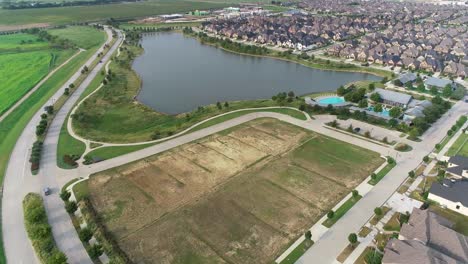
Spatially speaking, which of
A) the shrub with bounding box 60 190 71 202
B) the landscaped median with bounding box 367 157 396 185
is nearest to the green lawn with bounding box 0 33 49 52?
the shrub with bounding box 60 190 71 202

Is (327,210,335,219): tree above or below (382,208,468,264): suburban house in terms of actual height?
below

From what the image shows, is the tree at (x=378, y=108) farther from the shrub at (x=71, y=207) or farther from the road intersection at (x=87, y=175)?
the shrub at (x=71, y=207)

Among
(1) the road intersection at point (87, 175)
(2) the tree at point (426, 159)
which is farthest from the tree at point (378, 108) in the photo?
(2) the tree at point (426, 159)

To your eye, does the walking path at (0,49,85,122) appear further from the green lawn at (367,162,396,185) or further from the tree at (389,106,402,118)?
the tree at (389,106,402,118)

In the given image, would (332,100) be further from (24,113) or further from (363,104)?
(24,113)

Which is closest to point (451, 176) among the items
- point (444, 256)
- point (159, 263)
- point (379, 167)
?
point (379, 167)

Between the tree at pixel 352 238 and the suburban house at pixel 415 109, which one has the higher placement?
the suburban house at pixel 415 109
